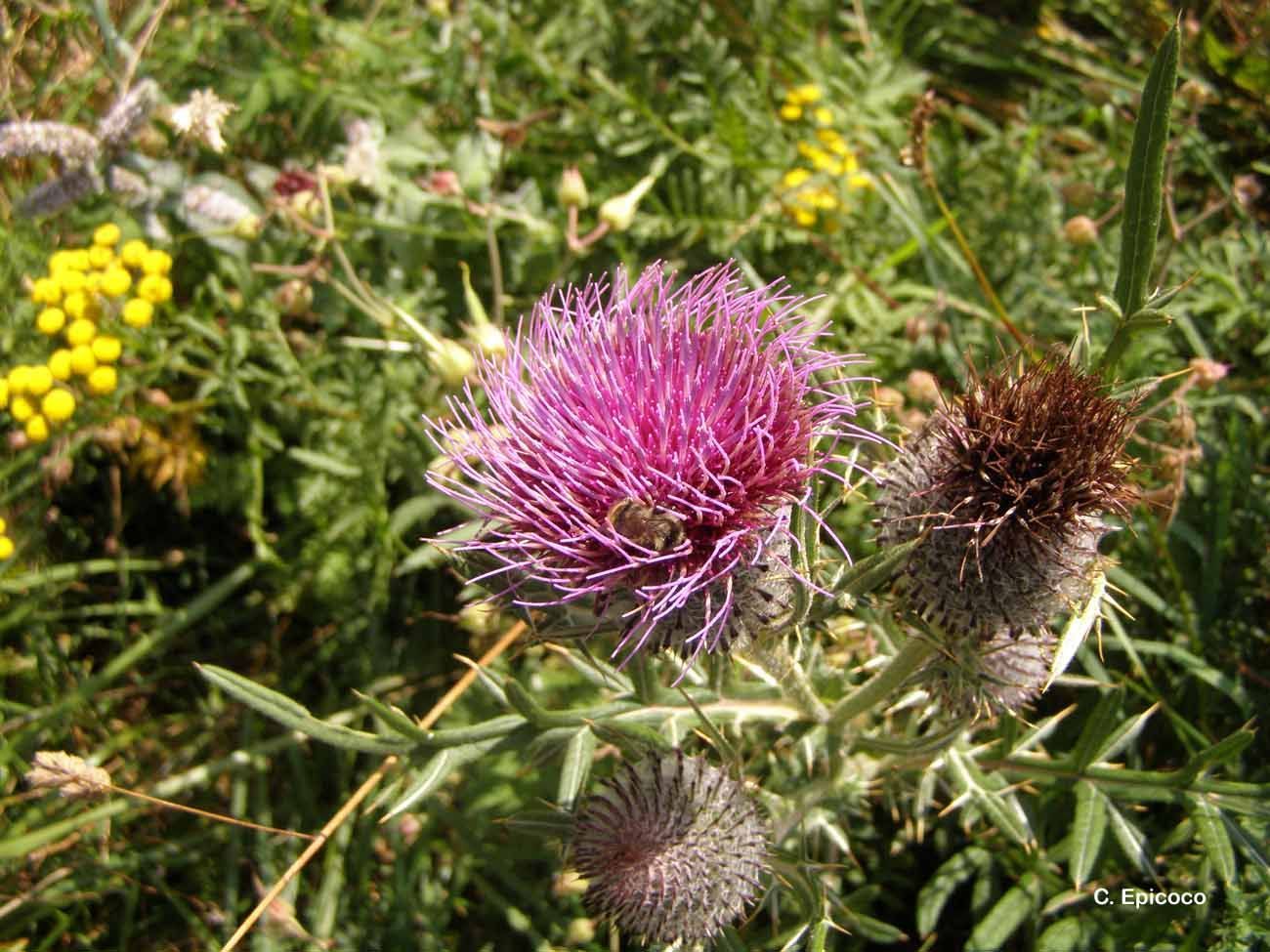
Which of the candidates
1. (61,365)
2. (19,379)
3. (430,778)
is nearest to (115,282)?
(61,365)

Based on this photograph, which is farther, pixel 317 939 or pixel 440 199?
pixel 440 199

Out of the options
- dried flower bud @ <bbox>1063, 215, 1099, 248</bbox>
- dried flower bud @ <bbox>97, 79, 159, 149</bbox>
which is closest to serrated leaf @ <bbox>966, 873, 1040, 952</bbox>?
dried flower bud @ <bbox>1063, 215, 1099, 248</bbox>

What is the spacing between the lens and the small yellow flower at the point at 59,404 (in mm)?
3682

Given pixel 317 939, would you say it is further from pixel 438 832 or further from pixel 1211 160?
pixel 1211 160

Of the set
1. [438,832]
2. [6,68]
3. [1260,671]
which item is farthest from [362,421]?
[1260,671]

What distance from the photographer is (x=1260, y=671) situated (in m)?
3.55

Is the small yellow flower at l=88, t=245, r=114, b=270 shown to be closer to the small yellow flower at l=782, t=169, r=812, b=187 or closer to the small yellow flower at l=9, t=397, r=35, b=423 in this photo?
the small yellow flower at l=9, t=397, r=35, b=423

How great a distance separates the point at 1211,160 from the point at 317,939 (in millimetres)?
4987

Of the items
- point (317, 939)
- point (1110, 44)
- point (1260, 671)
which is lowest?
point (317, 939)

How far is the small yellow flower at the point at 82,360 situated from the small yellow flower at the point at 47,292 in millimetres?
240

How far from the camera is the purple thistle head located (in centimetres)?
238

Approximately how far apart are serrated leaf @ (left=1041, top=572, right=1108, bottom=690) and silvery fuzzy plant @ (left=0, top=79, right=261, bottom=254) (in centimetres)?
328

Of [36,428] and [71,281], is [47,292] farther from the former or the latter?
[36,428]

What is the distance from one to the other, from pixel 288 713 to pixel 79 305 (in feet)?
6.90
